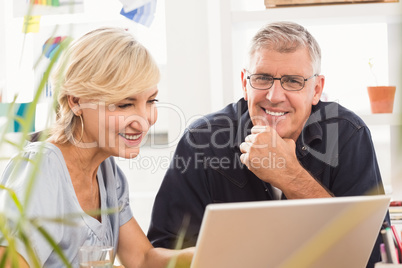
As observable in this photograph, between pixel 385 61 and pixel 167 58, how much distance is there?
103cm

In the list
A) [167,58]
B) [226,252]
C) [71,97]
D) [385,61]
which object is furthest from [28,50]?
[226,252]

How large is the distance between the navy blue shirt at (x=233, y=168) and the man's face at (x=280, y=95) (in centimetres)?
9

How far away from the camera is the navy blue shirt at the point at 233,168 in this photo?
1.85 meters

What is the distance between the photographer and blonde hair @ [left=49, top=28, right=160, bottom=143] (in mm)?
1618

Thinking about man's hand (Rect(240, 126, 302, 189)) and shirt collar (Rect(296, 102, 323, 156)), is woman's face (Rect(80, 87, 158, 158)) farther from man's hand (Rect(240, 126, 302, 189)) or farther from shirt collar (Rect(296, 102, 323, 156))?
shirt collar (Rect(296, 102, 323, 156))

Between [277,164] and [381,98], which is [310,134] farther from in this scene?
[381,98]

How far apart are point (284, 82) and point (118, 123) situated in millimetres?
601

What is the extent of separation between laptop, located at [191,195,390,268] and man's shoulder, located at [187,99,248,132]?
1003mm

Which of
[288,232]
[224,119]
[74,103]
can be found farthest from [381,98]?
[288,232]

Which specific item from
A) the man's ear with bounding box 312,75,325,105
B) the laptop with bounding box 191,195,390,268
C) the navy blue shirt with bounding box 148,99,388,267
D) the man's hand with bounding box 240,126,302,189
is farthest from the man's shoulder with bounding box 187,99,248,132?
the laptop with bounding box 191,195,390,268

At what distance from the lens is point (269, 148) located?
1807 millimetres

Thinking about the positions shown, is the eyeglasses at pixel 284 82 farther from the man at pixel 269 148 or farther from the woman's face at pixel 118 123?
the woman's face at pixel 118 123

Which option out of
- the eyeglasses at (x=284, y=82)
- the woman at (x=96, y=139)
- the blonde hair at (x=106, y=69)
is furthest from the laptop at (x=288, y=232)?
the eyeglasses at (x=284, y=82)

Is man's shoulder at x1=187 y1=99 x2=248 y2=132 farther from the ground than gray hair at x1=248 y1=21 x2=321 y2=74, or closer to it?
closer to it
